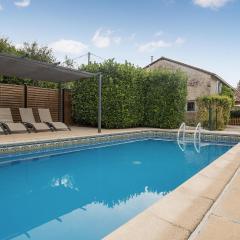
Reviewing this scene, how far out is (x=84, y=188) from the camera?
6168mm

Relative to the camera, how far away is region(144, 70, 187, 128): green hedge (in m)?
16.7

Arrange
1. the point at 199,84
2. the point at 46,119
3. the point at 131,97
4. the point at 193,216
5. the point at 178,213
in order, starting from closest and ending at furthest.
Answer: the point at 193,216, the point at 178,213, the point at 46,119, the point at 131,97, the point at 199,84

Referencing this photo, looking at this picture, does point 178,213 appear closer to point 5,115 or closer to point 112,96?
point 5,115

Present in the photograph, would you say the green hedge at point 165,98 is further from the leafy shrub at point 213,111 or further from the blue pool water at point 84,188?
the blue pool water at point 84,188

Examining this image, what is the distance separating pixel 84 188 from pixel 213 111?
44.3ft

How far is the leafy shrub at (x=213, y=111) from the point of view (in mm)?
17734

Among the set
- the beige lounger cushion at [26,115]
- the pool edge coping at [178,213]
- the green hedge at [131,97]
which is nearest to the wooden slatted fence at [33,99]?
the green hedge at [131,97]

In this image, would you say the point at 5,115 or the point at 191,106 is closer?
the point at 5,115

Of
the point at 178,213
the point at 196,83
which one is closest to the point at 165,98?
the point at 196,83

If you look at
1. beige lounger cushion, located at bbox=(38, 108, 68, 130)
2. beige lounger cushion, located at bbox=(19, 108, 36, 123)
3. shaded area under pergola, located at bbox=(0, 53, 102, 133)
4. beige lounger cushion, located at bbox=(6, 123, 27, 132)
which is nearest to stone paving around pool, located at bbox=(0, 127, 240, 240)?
shaded area under pergola, located at bbox=(0, 53, 102, 133)

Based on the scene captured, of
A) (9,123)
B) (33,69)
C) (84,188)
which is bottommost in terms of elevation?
(84,188)

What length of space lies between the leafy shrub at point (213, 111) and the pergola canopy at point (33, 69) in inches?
333

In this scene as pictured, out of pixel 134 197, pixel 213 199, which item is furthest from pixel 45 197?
pixel 213 199

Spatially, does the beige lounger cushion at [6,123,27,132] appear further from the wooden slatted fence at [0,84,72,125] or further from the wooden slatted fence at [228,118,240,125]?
the wooden slatted fence at [228,118,240,125]
